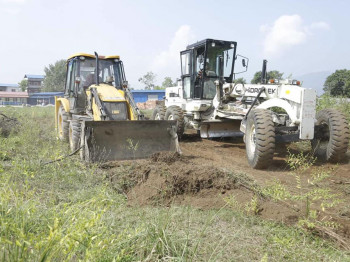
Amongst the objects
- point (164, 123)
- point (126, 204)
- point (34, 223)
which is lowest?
point (126, 204)

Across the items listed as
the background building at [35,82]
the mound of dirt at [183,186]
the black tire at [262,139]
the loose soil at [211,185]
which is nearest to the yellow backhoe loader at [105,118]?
A: the loose soil at [211,185]

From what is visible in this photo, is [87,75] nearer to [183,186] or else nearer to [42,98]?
[183,186]

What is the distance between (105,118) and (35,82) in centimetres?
9805

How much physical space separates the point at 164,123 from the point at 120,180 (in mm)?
2489

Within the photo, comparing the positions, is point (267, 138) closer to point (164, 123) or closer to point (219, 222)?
point (164, 123)

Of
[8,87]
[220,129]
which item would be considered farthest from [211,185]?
[8,87]

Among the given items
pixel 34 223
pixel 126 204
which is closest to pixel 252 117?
pixel 126 204

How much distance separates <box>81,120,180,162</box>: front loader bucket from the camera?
6621 millimetres

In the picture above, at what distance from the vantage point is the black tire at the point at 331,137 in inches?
259

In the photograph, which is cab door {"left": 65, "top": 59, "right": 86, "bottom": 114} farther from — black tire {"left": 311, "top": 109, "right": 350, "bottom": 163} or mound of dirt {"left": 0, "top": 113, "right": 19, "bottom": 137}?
black tire {"left": 311, "top": 109, "right": 350, "bottom": 163}

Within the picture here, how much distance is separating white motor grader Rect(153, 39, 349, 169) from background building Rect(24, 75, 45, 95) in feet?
300

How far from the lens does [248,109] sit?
7.88 meters

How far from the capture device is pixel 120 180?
17.1 feet

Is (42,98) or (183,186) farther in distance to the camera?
(42,98)
